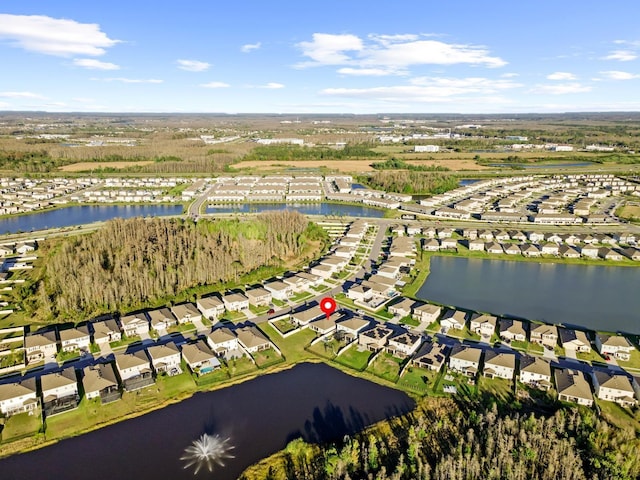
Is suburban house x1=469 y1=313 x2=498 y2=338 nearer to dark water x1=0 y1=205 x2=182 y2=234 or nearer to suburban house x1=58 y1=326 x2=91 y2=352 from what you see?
suburban house x1=58 y1=326 x2=91 y2=352

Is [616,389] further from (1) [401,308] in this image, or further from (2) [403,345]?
(1) [401,308]

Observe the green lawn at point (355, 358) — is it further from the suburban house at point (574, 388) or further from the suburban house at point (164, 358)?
the suburban house at point (574, 388)

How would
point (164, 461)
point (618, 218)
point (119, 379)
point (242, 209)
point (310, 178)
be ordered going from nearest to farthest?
point (164, 461) → point (119, 379) → point (618, 218) → point (242, 209) → point (310, 178)

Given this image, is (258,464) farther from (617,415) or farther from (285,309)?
(617,415)

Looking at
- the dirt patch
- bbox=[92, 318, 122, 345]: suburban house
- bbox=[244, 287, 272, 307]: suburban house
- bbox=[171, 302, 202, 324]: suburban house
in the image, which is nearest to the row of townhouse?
bbox=[92, 318, 122, 345]: suburban house

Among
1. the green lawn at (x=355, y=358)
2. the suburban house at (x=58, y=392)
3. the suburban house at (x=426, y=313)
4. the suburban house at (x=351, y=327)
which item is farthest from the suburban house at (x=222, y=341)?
the suburban house at (x=426, y=313)

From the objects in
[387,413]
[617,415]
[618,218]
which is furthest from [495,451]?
[618,218]
